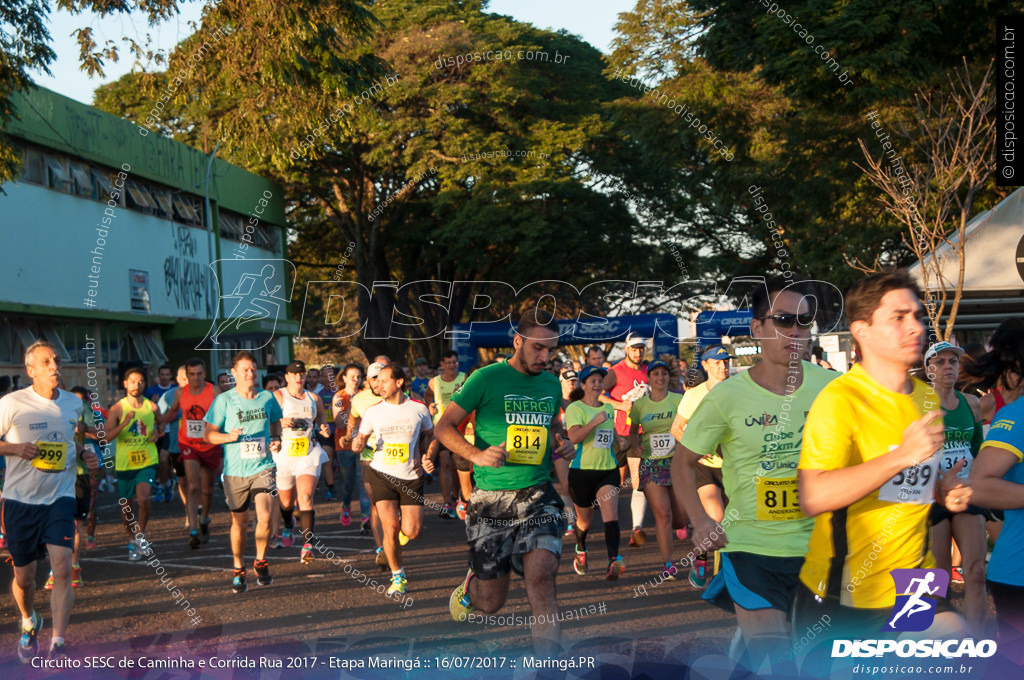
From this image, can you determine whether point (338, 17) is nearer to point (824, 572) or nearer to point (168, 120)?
point (824, 572)

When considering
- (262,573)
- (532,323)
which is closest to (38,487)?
(262,573)

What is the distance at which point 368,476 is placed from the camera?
9148mm

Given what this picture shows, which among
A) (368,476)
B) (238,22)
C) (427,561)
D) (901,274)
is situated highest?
(238,22)

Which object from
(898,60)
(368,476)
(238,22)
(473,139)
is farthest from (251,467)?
(473,139)

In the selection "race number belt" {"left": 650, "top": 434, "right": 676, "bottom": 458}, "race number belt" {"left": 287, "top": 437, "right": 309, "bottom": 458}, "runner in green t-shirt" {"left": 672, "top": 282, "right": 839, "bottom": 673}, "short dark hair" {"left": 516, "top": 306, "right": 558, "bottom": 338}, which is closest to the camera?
"runner in green t-shirt" {"left": 672, "top": 282, "right": 839, "bottom": 673}

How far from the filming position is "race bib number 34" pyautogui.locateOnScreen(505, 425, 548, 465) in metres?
6.13

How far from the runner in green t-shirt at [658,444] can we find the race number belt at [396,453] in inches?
86.5

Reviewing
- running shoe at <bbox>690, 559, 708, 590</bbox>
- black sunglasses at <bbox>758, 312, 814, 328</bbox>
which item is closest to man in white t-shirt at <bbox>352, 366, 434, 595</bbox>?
running shoe at <bbox>690, 559, 708, 590</bbox>

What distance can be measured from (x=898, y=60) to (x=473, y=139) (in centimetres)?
1563

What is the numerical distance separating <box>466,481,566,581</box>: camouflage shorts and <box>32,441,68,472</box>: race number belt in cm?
274

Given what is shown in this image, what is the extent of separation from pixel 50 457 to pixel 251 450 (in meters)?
2.60

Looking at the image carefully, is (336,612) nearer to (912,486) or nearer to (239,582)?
(239,582)

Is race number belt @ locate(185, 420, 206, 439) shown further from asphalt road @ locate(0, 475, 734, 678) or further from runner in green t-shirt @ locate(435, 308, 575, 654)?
runner in green t-shirt @ locate(435, 308, 575, 654)

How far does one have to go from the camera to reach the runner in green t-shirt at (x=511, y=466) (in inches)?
233
